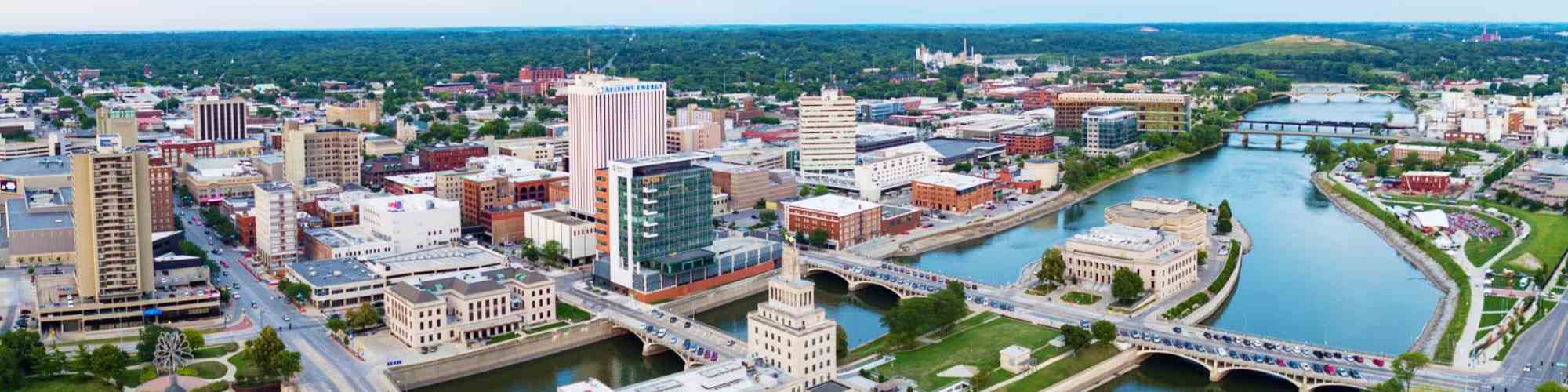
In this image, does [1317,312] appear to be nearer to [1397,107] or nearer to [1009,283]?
[1009,283]

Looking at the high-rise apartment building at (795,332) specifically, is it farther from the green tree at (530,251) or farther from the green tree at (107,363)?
the green tree at (530,251)

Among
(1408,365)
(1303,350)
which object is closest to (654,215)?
(1303,350)

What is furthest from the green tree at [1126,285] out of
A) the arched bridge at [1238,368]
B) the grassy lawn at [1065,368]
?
the grassy lawn at [1065,368]

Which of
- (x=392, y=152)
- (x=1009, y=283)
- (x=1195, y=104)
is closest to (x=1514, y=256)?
(x=1009, y=283)

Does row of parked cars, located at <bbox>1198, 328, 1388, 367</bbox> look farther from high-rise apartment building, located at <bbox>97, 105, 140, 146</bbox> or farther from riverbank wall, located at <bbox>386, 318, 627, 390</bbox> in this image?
high-rise apartment building, located at <bbox>97, 105, 140, 146</bbox>

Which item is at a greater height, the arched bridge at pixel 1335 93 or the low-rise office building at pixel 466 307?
the arched bridge at pixel 1335 93

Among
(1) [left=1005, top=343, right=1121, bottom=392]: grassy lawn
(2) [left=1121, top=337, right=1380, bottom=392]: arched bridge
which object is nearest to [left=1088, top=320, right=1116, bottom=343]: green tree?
(1) [left=1005, top=343, right=1121, bottom=392]: grassy lawn
